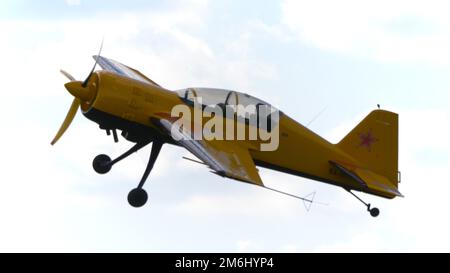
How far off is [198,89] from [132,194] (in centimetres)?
263

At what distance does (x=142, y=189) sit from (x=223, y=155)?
232 cm

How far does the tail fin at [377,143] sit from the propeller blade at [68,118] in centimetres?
606

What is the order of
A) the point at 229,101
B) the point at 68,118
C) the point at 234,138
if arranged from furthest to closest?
the point at 68,118 < the point at 229,101 < the point at 234,138

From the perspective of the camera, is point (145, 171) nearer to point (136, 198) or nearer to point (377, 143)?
point (136, 198)

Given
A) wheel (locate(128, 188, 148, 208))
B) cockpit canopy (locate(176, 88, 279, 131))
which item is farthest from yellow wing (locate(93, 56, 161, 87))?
wheel (locate(128, 188, 148, 208))

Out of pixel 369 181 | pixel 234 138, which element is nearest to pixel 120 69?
pixel 234 138

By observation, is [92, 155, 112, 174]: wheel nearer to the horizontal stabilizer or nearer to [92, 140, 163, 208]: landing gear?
[92, 140, 163, 208]: landing gear

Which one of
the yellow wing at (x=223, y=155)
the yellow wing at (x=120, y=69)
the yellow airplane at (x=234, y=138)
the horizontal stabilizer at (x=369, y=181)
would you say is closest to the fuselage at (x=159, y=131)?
the yellow airplane at (x=234, y=138)

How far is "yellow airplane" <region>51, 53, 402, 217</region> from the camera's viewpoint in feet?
61.1

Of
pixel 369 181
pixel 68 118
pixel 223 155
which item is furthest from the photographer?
pixel 369 181

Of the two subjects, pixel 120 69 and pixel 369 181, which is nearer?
pixel 369 181

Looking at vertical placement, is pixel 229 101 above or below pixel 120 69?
below

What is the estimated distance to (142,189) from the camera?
1938 centimetres

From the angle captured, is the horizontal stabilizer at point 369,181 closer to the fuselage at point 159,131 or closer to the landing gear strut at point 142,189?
the fuselage at point 159,131
